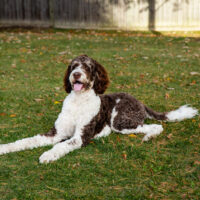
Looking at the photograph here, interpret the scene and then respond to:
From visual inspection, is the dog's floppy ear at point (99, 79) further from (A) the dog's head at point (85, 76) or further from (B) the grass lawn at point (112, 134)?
(B) the grass lawn at point (112, 134)

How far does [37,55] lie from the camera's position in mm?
11375

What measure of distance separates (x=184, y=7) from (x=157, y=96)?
10.7 meters

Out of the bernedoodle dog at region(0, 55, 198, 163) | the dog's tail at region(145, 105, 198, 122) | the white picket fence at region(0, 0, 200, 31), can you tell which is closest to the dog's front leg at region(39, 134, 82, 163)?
the bernedoodle dog at region(0, 55, 198, 163)

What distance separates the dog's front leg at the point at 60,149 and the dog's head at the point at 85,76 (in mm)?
711

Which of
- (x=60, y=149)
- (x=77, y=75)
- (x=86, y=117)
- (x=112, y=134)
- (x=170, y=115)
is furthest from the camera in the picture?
(x=170, y=115)

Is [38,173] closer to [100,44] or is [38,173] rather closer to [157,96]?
[157,96]

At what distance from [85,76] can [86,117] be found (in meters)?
0.62

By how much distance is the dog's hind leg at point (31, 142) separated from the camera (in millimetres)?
4566

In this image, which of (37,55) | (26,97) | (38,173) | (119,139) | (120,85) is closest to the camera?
(38,173)

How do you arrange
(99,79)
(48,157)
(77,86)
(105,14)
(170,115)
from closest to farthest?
(48,157), (77,86), (99,79), (170,115), (105,14)

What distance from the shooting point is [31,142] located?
15.4 ft

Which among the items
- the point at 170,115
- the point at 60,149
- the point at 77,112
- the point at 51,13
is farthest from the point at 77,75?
the point at 51,13

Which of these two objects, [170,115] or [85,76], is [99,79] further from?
[170,115]

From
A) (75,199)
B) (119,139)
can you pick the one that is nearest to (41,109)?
(119,139)
